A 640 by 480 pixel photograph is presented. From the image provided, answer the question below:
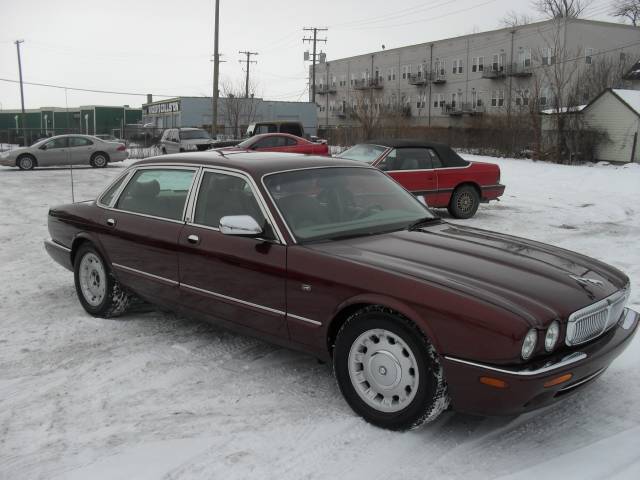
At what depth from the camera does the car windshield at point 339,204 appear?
14.1 feet

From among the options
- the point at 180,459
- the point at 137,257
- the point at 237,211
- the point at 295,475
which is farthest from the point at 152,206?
the point at 295,475

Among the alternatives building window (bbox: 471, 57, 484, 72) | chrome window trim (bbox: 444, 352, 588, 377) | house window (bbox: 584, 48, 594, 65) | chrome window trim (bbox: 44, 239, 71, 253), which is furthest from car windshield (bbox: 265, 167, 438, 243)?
building window (bbox: 471, 57, 484, 72)

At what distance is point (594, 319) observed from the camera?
139 inches

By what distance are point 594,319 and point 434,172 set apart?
326 inches

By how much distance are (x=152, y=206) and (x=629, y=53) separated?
2287 inches

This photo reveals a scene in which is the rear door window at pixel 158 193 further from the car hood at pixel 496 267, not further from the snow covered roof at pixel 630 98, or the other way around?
the snow covered roof at pixel 630 98

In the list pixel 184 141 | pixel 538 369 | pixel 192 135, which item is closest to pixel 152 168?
pixel 538 369

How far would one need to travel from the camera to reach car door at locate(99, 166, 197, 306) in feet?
16.1

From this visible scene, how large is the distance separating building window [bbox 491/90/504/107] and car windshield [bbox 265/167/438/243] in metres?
54.8

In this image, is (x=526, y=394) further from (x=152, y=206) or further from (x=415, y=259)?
(x=152, y=206)

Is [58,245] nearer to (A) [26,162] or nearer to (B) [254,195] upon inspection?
(B) [254,195]

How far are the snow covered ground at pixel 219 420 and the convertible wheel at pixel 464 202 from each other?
6040 mm

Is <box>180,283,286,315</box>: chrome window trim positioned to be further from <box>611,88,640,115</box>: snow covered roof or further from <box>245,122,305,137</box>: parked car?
<box>611,88,640,115</box>: snow covered roof

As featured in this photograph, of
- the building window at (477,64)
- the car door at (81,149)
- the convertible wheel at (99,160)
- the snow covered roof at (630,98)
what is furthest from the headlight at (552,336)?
the building window at (477,64)
